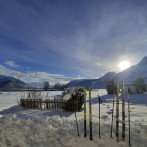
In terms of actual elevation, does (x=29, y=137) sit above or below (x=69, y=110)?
above

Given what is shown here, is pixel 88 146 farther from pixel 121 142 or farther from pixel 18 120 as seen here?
pixel 18 120

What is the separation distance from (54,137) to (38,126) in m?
1.04

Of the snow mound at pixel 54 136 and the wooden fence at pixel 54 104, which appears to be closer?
the snow mound at pixel 54 136

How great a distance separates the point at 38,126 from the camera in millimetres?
5012

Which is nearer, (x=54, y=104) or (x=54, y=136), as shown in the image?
(x=54, y=136)

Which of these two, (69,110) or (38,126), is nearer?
(38,126)

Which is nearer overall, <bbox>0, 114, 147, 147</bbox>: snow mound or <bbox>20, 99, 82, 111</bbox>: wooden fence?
<bbox>0, 114, 147, 147</bbox>: snow mound

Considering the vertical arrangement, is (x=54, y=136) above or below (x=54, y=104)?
above

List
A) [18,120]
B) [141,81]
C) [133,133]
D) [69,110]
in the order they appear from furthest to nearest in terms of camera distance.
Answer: [141,81] → [69,110] → [18,120] → [133,133]

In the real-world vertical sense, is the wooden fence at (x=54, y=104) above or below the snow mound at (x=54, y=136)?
below

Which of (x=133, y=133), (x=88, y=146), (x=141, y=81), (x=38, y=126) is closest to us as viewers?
(x=88, y=146)

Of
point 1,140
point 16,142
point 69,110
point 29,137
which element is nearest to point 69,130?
point 29,137

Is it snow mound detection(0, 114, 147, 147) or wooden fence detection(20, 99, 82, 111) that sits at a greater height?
snow mound detection(0, 114, 147, 147)

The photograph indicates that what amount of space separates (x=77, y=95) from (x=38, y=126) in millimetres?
5692
